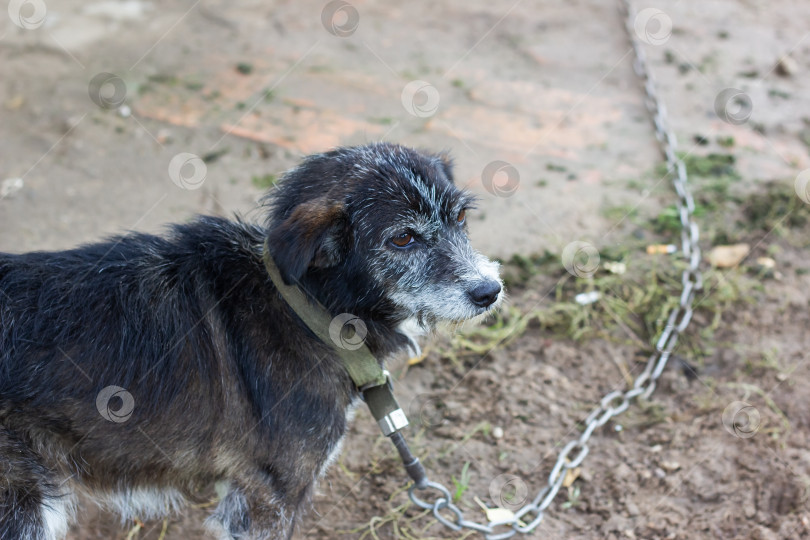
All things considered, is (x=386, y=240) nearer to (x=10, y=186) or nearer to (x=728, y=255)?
(x=728, y=255)

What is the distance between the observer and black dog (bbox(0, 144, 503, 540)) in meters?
2.99

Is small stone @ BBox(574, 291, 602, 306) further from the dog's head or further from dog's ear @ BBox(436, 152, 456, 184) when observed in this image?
the dog's head

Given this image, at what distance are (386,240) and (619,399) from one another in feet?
6.74

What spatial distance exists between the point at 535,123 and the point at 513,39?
1.67 meters

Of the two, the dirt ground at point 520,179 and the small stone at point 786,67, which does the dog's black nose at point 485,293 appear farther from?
the small stone at point 786,67

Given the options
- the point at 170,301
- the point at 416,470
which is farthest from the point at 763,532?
the point at 170,301

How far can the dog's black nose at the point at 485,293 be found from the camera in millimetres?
3295

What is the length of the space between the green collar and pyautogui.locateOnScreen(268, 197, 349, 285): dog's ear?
0.47 ft

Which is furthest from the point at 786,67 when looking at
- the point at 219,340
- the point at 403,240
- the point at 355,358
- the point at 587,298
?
the point at 219,340

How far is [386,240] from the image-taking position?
3.27 metres

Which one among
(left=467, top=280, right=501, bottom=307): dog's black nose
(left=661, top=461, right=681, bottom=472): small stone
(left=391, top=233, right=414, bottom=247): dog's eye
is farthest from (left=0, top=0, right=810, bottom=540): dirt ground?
(left=391, top=233, right=414, bottom=247): dog's eye

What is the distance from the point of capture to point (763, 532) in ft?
11.5

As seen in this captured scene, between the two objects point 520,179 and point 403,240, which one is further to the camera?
point 520,179

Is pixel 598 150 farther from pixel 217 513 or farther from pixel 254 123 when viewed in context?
pixel 217 513
